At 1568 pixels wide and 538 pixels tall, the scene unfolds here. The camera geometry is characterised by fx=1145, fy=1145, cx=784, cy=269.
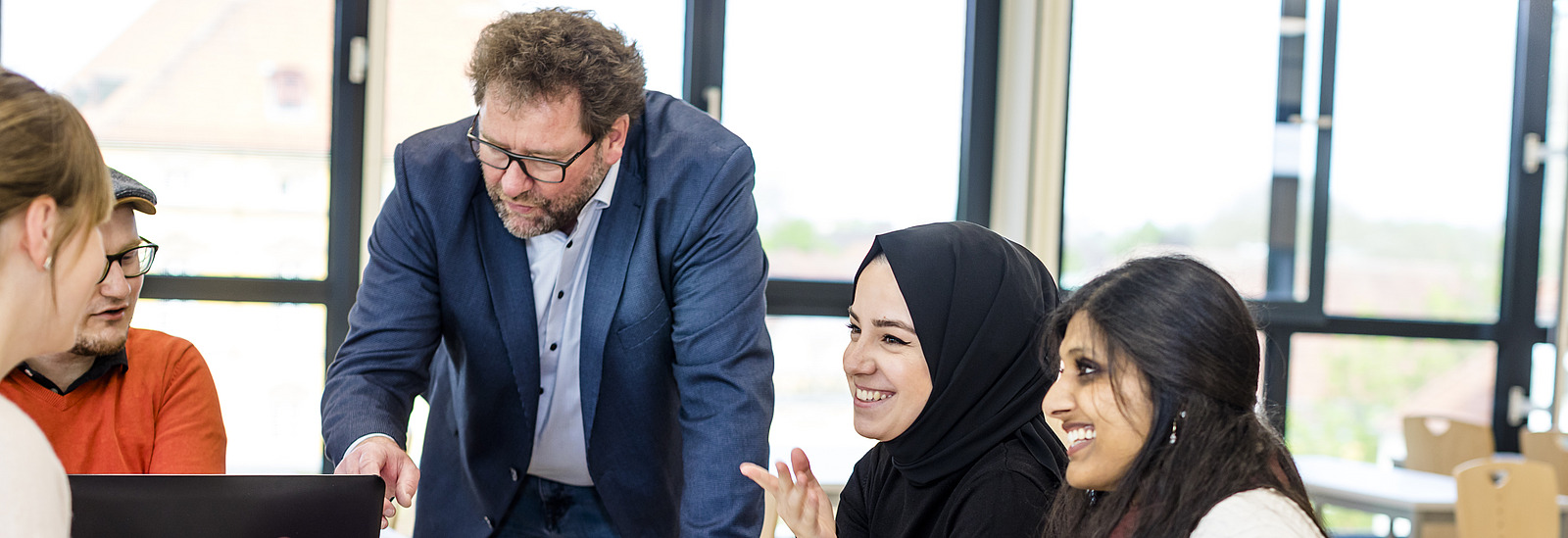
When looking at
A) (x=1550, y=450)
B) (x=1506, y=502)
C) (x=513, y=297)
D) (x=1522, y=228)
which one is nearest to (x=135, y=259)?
(x=513, y=297)

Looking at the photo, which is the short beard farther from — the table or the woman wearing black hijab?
the table

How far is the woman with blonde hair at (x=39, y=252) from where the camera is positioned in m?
0.87

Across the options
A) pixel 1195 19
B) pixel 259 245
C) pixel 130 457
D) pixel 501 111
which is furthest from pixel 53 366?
pixel 1195 19

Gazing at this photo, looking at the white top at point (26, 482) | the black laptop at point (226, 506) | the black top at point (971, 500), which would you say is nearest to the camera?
the white top at point (26, 482)

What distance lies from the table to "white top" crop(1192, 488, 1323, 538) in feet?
7.29

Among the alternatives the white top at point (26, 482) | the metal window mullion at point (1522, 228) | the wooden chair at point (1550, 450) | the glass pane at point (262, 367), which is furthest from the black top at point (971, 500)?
the metal window mullion at point (1522, 228)

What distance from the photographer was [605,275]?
1.86 meters

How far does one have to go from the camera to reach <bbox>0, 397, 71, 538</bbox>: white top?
853mm

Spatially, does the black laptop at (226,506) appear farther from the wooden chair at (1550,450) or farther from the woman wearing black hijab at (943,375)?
the wooden chair at (1550,450)

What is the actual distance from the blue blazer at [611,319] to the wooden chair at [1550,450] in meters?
3.58

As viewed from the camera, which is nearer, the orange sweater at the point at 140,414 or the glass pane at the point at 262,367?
the orange sweater at the point at 140,414

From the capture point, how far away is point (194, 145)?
3.53 meters

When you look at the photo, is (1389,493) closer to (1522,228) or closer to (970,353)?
(1522,228)

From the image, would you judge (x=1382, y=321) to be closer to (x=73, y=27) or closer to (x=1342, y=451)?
(x=1342, y=451)
